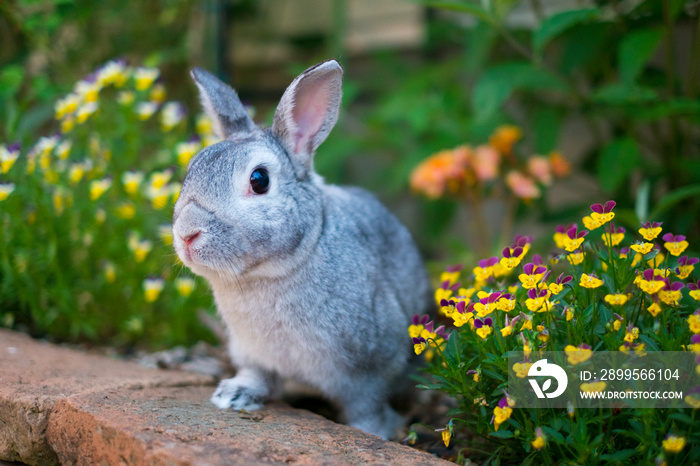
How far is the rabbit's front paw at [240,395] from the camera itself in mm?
2826

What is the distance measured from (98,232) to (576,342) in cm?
305

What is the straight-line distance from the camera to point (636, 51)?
3.48 m

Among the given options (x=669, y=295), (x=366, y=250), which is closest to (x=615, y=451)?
(x=669, y=295)

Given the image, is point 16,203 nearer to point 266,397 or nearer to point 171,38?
point 266,397

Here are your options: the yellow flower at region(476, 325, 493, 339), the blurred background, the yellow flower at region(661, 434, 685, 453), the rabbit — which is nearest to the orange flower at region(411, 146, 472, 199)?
the blurred background

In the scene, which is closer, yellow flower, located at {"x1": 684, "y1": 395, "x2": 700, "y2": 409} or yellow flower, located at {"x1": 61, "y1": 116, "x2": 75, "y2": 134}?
yellow flower, located at {"x1": 684, "y1": 395, "x2": 700, "y2": 409}

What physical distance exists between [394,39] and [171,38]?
8.50ft

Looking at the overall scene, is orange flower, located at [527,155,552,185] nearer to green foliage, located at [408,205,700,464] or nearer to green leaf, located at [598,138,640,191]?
green leaf, located at [598,138,640,191]

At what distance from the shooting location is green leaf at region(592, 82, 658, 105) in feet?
11.5

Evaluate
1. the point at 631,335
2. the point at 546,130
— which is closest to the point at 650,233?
the point at 631,335

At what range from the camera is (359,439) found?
2.51m

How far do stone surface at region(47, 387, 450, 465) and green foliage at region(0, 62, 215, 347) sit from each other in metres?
1.17

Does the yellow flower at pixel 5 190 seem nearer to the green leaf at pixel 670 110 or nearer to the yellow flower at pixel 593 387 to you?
the yellow flower at pixel 593 387

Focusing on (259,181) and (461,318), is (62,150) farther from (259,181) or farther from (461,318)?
(461,318)
